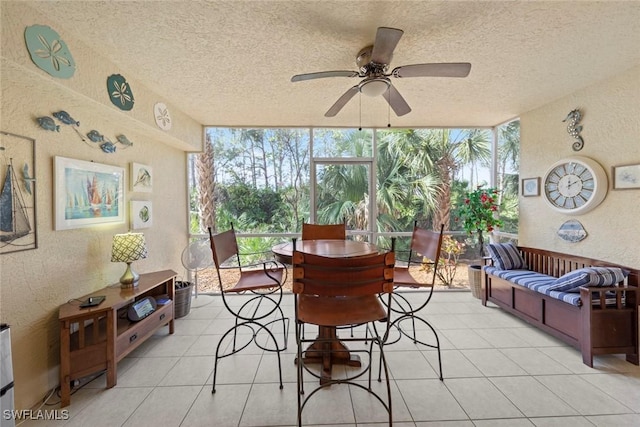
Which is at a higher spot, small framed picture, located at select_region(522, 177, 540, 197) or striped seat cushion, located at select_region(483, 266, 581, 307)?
small framed picture, located at select_region(522, 177, 540, 197)

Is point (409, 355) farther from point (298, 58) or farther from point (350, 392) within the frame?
point (298, 58)

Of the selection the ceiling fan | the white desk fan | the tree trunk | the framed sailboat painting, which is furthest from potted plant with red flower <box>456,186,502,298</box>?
the framed sailboat painting

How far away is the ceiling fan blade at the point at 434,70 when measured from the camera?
1593 mm

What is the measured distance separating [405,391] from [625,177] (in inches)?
109

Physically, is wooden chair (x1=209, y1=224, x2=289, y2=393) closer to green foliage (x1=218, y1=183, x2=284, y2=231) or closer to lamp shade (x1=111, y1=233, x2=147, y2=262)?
lamp shade (x1=111, y1=233, x2=147, y2=262)

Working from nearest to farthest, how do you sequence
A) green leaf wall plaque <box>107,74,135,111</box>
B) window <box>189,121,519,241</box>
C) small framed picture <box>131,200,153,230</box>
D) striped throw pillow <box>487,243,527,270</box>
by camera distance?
1. green leaf wall plaque <box>107,74,135,111</box>
2. small framed picture <box>131,200,153,230</box>
3. striped throw pillow <box>487,243,527,270</box>
4. window <box>189,121,519,241</box>

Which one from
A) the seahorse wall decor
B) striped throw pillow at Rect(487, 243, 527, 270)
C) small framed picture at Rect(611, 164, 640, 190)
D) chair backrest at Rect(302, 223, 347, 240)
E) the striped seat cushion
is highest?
the seahorse wall decor

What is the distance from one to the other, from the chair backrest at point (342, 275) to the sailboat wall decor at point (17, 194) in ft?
5.87

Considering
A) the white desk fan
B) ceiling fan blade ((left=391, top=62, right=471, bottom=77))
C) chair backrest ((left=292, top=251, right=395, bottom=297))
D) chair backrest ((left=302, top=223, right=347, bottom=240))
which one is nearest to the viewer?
chair backrest ((left=292, top=251, right=395, bottom=297))

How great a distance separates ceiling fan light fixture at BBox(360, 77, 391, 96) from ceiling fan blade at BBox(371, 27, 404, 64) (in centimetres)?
11

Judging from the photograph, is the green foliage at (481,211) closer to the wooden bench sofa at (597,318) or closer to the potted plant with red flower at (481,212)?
the potted plant with red flower at (481,212)

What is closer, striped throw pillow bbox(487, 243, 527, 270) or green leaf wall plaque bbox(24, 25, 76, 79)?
green leaf wall plaque bbox(24, 25, 76, 79)

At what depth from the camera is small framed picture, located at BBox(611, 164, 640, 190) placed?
2.18 metres

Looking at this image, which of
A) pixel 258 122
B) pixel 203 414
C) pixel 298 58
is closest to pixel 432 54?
pixel 298 58
